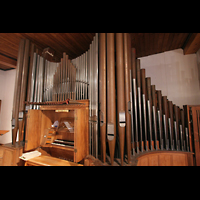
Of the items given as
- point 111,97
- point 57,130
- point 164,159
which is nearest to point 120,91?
point 111,97

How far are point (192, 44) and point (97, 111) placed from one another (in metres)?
3.18

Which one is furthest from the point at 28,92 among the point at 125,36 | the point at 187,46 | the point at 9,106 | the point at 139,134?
the point at 187,46

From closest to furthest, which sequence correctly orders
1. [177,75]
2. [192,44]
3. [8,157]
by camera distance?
[8,157] < [192,44] < [177,75]

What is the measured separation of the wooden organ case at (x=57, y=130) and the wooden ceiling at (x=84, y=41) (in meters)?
1.82

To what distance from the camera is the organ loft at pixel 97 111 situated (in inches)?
69.7

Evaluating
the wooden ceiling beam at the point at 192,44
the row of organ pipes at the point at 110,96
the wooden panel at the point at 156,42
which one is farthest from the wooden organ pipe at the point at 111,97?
the wooden ceiling beam at the point at 192,44

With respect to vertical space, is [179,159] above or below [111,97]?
below

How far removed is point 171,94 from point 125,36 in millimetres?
2440

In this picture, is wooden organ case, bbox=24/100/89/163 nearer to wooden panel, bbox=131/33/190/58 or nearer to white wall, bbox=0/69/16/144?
wooden panel, bbox=131/33/190/58

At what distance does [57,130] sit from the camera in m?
2.40

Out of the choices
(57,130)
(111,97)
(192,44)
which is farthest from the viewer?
(192,44)

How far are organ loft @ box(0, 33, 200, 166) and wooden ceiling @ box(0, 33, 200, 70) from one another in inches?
1.2

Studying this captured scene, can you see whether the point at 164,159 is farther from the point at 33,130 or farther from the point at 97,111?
the point at 33,130

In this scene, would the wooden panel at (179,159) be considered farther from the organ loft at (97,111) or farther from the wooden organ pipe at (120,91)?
the wooden organ pipe at (120,91)
